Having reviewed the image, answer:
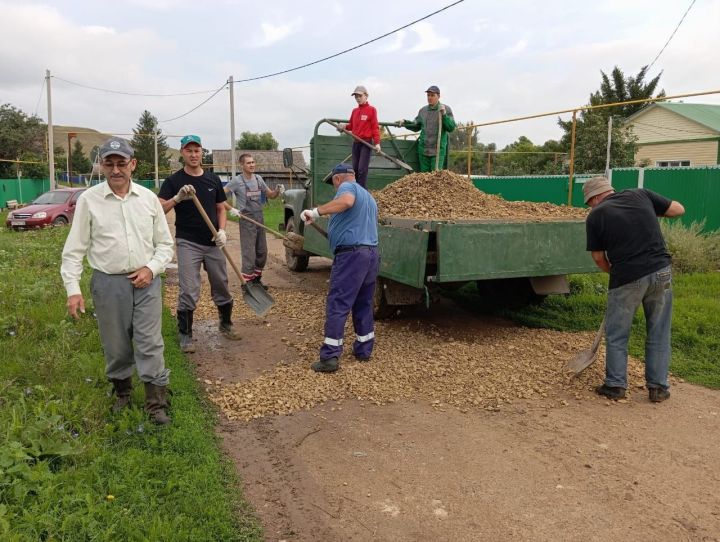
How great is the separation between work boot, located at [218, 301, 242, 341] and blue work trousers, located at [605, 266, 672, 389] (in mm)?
3520

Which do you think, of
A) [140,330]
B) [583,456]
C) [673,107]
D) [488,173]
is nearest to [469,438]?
[583,456]

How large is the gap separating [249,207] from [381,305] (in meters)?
2.76

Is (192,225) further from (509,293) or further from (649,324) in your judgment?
(649,324)

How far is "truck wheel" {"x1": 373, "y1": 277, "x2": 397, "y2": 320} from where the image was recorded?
6.18 m

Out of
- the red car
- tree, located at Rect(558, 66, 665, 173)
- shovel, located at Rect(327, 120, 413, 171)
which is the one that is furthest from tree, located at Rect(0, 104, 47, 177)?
shovel, located at Rect(327, 120, 413, 171)

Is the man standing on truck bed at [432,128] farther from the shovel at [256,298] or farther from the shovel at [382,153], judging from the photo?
the shovel at [256,298]

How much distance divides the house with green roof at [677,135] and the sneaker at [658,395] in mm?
22446

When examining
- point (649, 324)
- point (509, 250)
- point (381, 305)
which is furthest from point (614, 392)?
point (381, 305)

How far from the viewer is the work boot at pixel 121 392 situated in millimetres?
3848

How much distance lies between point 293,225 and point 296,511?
6.89 meters

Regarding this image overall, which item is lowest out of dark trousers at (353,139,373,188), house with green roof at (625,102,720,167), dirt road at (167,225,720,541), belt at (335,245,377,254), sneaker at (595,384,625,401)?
dirt road at (167,225,720,541)

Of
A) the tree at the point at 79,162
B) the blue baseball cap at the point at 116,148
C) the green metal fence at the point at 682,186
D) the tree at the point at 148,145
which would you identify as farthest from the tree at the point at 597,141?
the tree at the point at 79,162

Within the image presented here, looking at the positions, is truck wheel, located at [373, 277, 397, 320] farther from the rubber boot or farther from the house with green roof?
the house with green roof

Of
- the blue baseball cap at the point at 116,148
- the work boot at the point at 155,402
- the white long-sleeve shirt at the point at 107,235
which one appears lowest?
the work boot at the point at 155,402
